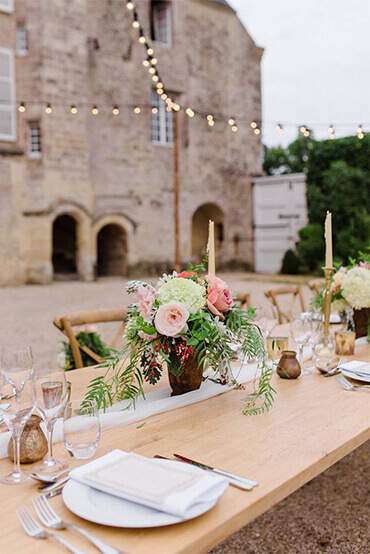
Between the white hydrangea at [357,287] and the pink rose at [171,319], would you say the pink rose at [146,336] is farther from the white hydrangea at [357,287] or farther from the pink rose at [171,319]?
the white hydrangea at [357,287]

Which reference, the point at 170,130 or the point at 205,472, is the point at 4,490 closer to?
the point at 205,472

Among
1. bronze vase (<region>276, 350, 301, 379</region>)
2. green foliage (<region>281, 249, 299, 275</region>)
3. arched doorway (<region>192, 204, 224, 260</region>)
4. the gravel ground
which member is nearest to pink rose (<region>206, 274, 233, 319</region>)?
bronze vase (<region>276, 350, 301, 379</region>)

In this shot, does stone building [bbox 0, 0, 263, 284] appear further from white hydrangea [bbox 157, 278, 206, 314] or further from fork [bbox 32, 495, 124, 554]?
fork [bbox 32, 495, 124, 554]

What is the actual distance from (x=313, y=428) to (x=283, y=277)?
14.3 meters

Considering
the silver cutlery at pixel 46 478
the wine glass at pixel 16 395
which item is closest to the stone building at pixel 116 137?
the wine glass at pixel 16 395

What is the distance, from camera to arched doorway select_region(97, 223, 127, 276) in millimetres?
15241

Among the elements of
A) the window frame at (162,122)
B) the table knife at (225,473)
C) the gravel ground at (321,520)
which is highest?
the window frame at (162,122)

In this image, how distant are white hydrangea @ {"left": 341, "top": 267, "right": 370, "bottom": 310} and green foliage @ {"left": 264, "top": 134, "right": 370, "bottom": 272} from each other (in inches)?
506

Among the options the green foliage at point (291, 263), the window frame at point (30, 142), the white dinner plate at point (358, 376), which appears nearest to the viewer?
the white dinner plate at point (358, 376)

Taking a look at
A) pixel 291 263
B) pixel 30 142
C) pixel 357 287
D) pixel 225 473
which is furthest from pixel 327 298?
pixel 291 263

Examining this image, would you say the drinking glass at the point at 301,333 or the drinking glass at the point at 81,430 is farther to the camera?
the drinking glass at the point at 301,333

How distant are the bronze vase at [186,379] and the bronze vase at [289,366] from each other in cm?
37

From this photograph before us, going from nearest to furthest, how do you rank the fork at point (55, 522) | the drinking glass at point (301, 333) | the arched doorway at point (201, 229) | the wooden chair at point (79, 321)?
1. the fork at point (55, 522)
2. the drinking glass at point (301, 333)
3. the wooden chair at point (79, 321)
4. the arched doorway at point (201, 229)

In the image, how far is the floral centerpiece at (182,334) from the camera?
1.58 meters
